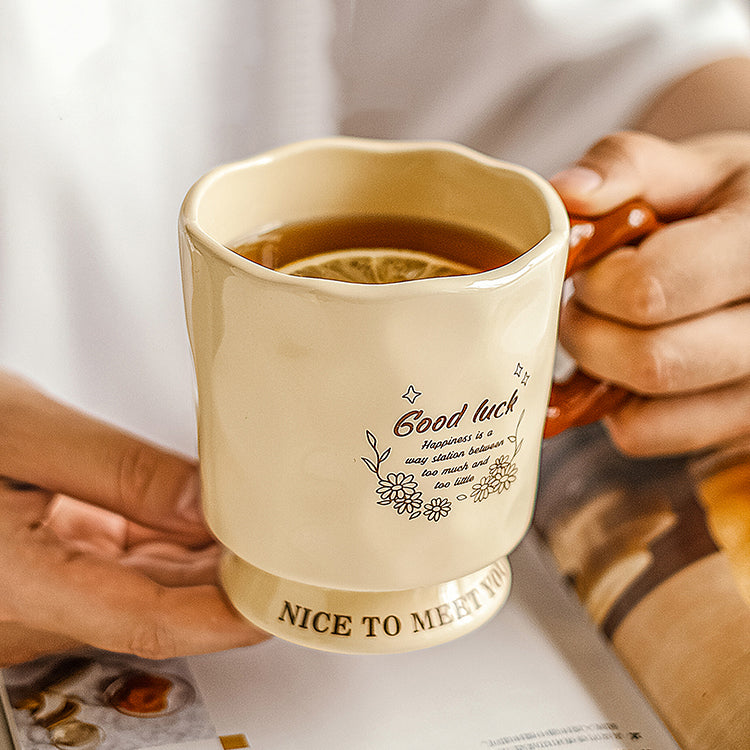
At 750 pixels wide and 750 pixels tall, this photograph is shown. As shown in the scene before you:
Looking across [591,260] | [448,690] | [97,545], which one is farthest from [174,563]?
[591,260]

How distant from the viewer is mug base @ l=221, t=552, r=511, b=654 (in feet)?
1.29

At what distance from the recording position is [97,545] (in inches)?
17.7

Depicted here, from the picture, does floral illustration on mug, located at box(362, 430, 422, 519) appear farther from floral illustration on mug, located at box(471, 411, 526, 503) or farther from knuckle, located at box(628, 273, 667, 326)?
knuckle, located at box(628, 273, 667, 326)

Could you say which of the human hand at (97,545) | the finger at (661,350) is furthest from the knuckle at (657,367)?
the human hand at (97,545)

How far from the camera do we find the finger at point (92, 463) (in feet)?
1.51

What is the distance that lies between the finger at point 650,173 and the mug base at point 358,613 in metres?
0.19

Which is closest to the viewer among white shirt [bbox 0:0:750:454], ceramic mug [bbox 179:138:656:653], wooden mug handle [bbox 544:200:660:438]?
ceramic mug [bbox 179:138:656:653]

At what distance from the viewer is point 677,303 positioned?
0.46 meters

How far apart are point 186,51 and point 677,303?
34 cm

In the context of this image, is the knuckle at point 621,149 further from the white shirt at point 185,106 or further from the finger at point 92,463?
the finger at point 92,463

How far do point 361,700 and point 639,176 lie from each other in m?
0.30

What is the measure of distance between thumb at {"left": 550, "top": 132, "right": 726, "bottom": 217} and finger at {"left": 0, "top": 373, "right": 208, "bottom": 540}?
0.25 m

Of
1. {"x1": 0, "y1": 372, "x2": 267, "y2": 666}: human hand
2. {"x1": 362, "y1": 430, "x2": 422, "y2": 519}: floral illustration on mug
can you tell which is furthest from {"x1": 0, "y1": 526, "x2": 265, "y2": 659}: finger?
{"x1": 362, "y1": 430, "x2": 422, "y2": 519}: floral illustration on mug

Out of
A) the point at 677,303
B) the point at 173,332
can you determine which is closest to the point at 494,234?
the point at 677,303
